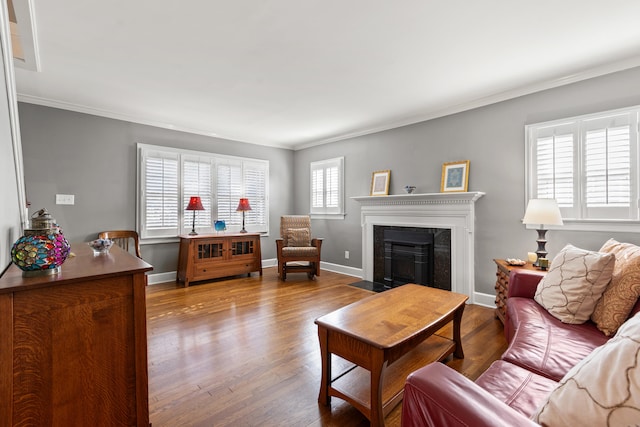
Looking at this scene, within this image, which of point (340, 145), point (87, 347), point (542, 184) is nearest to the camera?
point (87, 347)

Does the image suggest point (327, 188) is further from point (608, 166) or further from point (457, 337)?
point (608, 166)

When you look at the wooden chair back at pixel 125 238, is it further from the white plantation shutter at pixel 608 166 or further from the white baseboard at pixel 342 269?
the white plantation shutter at pixel 608 166

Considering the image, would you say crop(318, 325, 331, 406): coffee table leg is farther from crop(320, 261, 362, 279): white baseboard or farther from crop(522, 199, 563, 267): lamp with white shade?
crop(320, 261, 362, 279): white baseboard

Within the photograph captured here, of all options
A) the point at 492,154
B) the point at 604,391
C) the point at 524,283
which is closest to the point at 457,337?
the point at 524,283

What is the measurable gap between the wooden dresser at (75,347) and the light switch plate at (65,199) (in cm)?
311

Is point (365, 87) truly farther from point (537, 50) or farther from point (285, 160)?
point (285, 160)

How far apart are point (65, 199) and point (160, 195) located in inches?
44.1

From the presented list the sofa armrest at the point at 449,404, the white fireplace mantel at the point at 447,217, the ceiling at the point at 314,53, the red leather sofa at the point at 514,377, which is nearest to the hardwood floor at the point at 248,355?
the white fireplace mantel at the point at 447,217

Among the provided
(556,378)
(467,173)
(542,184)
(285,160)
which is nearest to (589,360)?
(556,378)

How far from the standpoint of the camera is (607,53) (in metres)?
2.59

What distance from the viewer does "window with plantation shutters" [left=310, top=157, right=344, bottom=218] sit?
17.8 ft

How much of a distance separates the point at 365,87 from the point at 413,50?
0.81 meters

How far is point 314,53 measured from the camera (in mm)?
2594

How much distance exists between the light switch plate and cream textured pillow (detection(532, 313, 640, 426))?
16.4 ft
